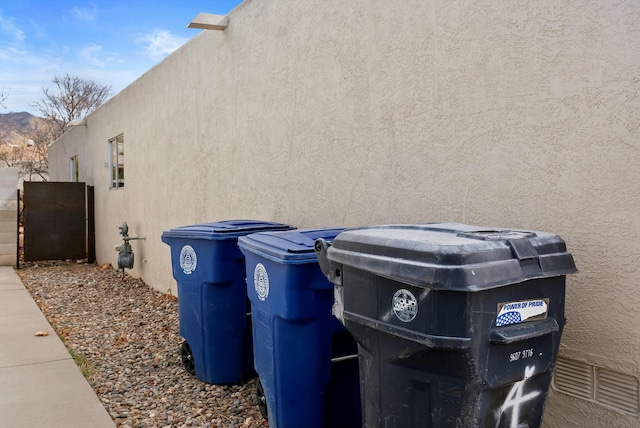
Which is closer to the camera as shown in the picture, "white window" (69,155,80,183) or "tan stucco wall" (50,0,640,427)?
"tan stucco wall" (50,0,640,427)

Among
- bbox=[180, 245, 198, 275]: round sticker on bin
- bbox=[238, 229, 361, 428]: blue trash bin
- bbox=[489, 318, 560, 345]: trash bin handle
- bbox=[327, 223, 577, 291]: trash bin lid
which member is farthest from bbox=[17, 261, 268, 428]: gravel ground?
bbox=[489, 318, 560, 345]: trash bin handle

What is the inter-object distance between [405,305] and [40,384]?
11.5 ft

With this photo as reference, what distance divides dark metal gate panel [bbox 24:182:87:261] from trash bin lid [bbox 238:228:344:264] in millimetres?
9732

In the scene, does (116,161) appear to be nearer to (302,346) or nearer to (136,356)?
(136,356)

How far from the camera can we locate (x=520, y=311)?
2039 mm

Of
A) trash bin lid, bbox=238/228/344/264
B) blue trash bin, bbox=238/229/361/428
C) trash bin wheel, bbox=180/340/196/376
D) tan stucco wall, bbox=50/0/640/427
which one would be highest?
tan stucco wall, bbox=50/0/640/427

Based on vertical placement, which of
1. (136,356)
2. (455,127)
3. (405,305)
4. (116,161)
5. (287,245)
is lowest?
(136,356)

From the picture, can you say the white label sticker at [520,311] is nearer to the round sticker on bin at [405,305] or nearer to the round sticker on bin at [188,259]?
the round sticker on bin at [405,305]

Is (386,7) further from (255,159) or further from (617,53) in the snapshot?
(255,159)

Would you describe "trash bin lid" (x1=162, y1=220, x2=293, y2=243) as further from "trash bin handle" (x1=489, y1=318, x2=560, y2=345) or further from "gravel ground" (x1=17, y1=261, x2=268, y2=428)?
"trash bin handle" (x1=489, y1=318, x2=560, y2=345)

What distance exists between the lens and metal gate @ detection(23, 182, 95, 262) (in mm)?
11555

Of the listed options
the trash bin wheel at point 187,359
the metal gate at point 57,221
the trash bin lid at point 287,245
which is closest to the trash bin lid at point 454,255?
the trash bin lid at point 287,245

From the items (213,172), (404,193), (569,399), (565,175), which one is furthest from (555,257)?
(213,172)

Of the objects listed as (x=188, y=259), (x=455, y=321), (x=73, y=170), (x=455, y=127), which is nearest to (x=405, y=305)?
(x=455, y=321)
